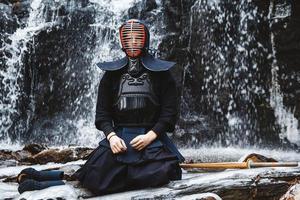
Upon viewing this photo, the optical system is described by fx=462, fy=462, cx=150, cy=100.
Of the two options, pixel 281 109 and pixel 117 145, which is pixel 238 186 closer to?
pixel 117 145

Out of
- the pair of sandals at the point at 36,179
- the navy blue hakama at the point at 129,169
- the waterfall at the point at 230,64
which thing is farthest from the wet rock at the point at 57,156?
the waterfall at the point at 230,64

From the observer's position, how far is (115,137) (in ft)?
11.0

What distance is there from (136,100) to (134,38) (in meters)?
0.48

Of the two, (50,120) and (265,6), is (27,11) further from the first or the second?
(265,6)

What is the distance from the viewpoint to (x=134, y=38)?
11.6 ft

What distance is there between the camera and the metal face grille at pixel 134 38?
352 cm

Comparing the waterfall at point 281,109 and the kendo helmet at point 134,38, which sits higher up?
the kendo helmet at point 134,38

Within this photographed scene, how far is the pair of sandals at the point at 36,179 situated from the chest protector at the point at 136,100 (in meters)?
0.63

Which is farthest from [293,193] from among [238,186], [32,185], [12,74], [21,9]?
[21,9]

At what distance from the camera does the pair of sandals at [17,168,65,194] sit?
3359 mm

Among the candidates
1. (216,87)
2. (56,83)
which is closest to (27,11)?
(56,83)

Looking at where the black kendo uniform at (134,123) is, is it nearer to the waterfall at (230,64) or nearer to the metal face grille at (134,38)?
the metal face grille at (134,38)

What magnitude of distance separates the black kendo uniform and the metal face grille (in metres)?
0.07

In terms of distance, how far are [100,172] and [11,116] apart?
8.94m
